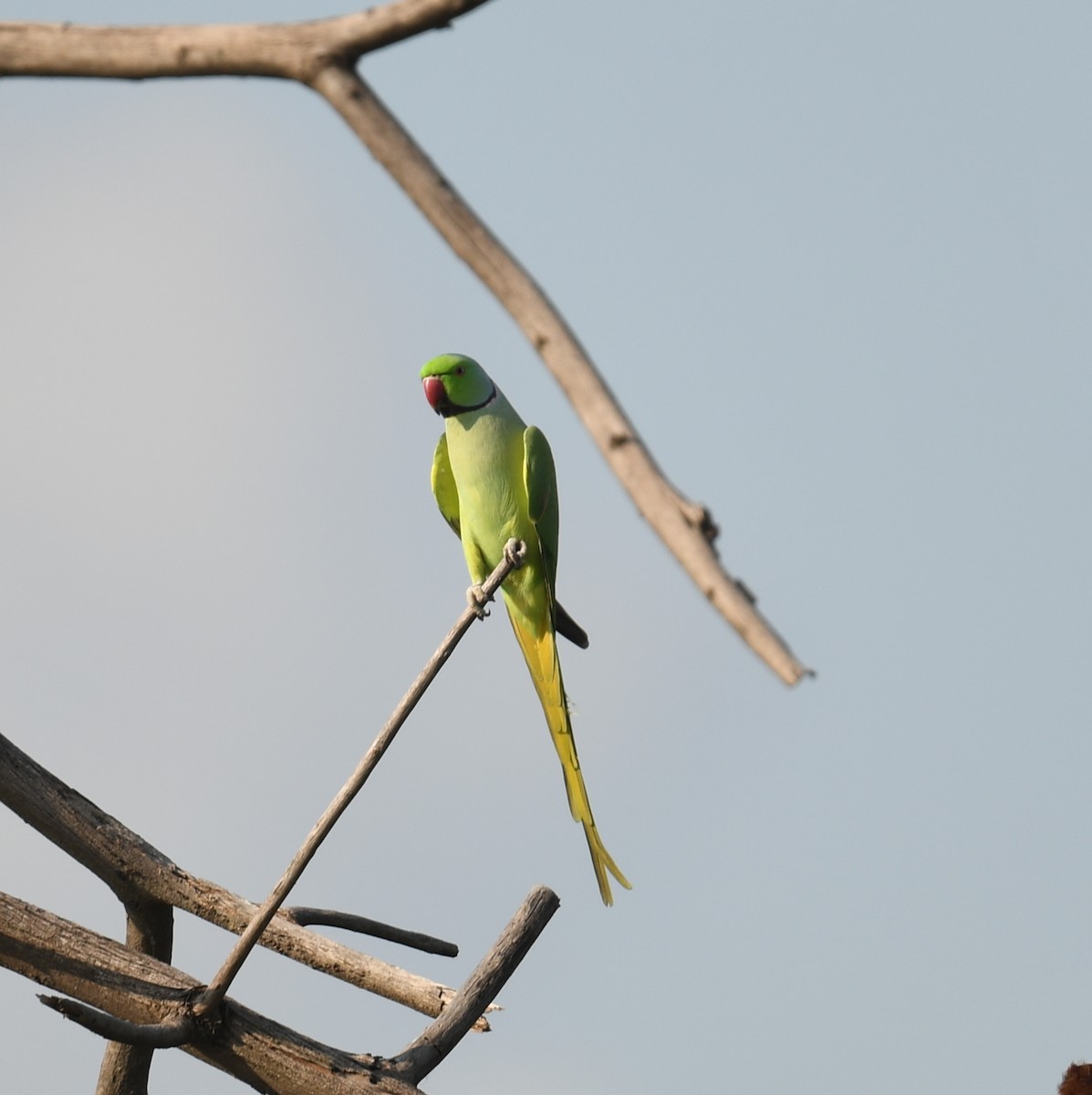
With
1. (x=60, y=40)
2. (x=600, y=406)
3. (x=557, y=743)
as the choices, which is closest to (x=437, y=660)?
(x=557, y=743)

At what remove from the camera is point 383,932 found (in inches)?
136

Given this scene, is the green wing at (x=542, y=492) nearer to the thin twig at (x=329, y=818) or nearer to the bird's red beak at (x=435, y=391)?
the bird's red beak at (x=435, y=391)

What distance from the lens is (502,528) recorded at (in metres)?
3.47

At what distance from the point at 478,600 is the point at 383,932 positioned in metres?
0.99

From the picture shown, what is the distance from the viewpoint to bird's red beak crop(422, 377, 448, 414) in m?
3.50

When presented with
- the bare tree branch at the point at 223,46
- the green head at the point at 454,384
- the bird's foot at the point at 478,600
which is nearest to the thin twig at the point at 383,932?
the bird's foot at the point at 478,600

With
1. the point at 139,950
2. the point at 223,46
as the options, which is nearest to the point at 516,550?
the point at 139,950

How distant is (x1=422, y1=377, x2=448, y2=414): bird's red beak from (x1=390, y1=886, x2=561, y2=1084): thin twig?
4.22 ft

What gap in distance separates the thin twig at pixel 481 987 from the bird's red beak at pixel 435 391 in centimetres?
129

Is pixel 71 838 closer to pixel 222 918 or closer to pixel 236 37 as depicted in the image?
pixel 222 918

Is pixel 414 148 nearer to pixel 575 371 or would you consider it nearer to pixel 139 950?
pixel 575 371

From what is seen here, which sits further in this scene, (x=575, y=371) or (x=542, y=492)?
(x=542, y=492)

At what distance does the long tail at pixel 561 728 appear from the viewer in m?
3.24

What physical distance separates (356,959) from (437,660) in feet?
2.86
